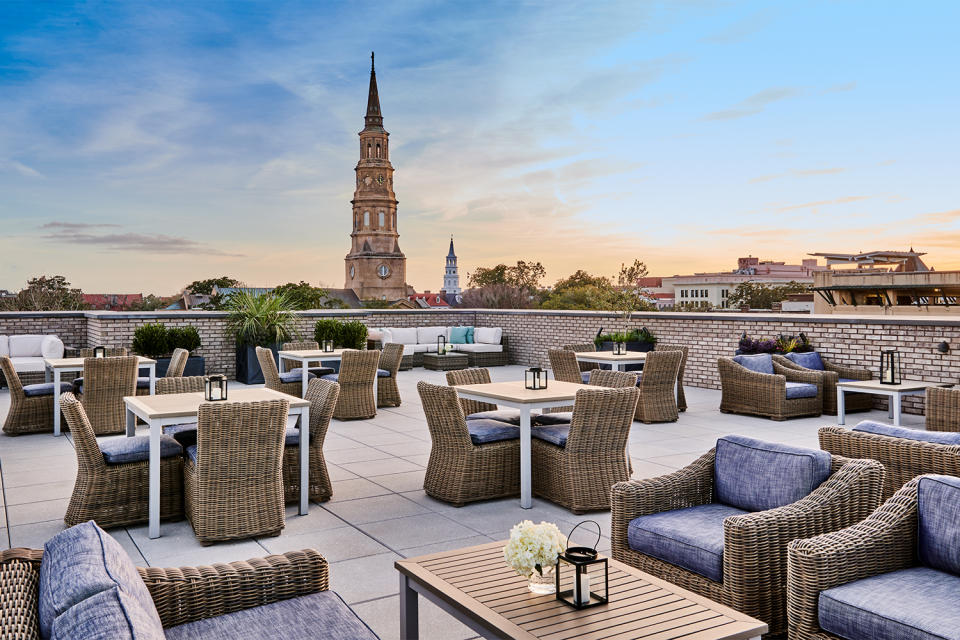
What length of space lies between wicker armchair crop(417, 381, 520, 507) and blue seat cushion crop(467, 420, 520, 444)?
0.03 metres

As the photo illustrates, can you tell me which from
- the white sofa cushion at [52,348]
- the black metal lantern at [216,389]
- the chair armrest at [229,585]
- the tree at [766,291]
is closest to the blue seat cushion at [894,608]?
the chair armrest at [229,585]

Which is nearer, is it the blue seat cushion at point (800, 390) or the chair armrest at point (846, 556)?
the chair armrest at point (846, 556)

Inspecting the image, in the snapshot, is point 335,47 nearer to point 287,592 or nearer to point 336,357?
point 336,357

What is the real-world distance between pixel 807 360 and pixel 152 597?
9.06 m

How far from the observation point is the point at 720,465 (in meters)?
3.43

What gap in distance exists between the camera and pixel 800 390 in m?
8.59

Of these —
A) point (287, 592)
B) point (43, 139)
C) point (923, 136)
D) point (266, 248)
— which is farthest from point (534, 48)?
point (266, 248)

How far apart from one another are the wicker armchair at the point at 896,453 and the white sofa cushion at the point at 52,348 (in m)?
11.2

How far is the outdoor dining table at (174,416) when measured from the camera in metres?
4.28

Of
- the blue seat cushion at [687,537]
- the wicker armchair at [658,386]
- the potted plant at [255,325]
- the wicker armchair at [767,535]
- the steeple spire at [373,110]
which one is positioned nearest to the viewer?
the wicker armchair at [767,535]

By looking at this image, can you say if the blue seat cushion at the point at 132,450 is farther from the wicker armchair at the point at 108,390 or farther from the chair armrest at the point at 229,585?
the wicker armchair at the point at 108,390

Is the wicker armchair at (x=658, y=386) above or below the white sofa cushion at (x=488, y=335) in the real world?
below

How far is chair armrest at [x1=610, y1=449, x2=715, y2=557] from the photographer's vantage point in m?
3.23

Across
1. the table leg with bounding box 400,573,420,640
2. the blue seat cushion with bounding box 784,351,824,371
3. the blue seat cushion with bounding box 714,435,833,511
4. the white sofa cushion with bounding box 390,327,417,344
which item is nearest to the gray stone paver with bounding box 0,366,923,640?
the table leg with bounding box 400,573,420,640
